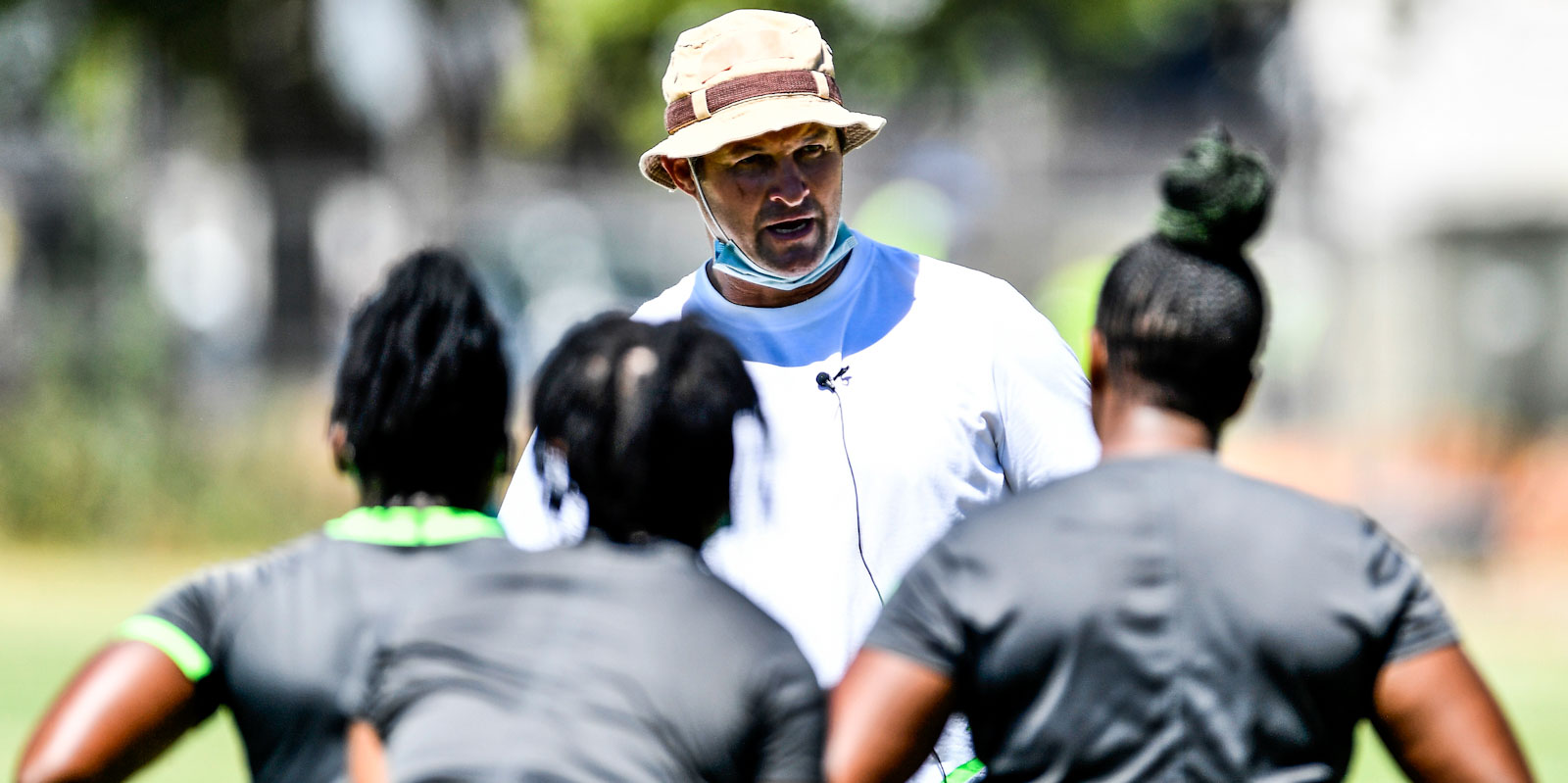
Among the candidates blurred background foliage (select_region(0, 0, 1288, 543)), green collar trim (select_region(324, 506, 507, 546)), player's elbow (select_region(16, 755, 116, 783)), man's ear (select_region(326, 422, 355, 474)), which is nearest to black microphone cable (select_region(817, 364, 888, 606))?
green collar trim (select_region(324, 506, 507, 546))

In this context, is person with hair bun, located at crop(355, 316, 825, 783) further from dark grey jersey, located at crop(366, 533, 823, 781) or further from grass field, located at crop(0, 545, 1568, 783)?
grass field, located at crop(0, 545, 1568, 783)

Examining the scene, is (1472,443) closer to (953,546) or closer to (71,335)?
(71,335)

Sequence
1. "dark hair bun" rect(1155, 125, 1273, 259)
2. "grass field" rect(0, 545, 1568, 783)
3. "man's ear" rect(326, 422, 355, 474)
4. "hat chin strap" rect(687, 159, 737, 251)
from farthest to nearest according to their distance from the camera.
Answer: "grass field" rect(0, 545, 1568, 783) < "hat chin strap" rect(687, 159, 737, 251) < "man's ear" rect(326, 422, 355, 474) < "dark hair bun" rect(1155, 125, 1273, 259)

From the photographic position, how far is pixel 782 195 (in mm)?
4039

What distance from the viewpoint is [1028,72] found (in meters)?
26.0

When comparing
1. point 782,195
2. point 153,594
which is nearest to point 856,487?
point 782,195

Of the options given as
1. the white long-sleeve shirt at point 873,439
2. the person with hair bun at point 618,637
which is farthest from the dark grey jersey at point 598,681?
the white long-sleeve shirt at point 873,439

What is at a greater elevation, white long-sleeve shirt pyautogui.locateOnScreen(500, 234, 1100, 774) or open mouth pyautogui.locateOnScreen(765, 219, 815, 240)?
open mouth pyautogui.locateOnScreen(765, 219, 815, 240)

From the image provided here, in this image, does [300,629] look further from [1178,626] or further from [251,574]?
[1178,626]

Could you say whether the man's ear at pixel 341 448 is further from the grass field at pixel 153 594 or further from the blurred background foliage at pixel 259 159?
the blurred background foliage at pixel 259 159

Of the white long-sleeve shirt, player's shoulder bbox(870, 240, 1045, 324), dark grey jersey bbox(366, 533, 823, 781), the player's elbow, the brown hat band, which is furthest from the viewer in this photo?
the brown hat band

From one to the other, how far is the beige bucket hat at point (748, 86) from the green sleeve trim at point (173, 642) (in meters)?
1.44

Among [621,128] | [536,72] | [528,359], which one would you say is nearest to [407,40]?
[536,72]

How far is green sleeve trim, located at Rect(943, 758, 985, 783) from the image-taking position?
3.64 meters
